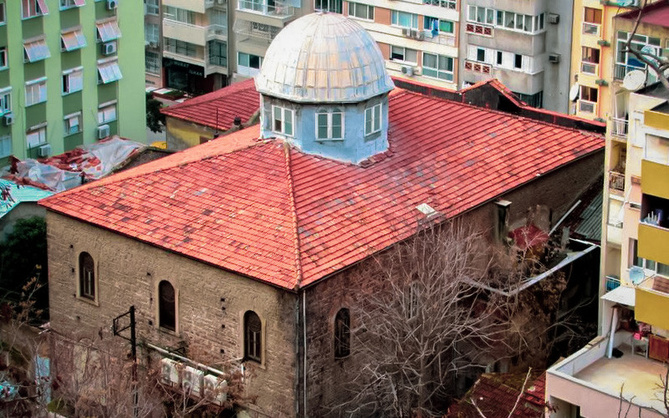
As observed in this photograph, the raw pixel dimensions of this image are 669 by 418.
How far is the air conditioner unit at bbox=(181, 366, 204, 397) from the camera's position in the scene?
5559 cm

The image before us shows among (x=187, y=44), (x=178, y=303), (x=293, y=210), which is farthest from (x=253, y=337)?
(x=187, y=44)

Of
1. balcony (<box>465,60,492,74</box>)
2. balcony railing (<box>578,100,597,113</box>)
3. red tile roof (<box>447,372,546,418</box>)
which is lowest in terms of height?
red tile roof (<box>447,372,546,418</box>)

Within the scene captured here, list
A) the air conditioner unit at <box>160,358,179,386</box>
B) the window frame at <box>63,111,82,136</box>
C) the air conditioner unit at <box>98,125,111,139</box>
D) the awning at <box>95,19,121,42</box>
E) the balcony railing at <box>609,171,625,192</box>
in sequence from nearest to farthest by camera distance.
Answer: the balcony railing at <box>609,171,625,192</box> → the air conditioner unit at <box>160,358,179,386</box> → the window frame at <box>63,111,82,136</box> → the awning at <box>95,19,121,42</box> → the air conditioner unit at <box>98,125,111,139</box>

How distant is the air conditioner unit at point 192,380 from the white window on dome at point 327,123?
409 inches

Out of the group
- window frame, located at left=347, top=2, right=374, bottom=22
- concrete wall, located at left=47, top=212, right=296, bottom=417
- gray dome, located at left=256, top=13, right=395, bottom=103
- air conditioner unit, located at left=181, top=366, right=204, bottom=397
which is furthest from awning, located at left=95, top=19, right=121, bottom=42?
air conditioner unit, located at left=181, top=366, right=204, bottom=397

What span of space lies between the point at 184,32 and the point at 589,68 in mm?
28115

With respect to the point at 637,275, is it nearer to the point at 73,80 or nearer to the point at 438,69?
the point at 73,80

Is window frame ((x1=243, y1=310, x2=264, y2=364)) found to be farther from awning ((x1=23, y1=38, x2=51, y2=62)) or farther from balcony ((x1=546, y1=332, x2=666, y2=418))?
awning ((x1=23, y1=38, x2=51, y2=62))

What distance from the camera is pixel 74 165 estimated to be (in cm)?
7875

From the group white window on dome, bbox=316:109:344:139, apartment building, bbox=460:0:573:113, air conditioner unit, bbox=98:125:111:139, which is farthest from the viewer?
apartment building, bbox=460:0:573:113

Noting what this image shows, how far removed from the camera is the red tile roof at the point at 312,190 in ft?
183

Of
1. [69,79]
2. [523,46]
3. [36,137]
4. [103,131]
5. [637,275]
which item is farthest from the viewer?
[523,46]

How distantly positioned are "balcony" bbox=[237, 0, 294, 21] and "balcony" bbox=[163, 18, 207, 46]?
3332 millimetres

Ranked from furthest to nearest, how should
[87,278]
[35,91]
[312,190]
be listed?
1. [35,91]
2. [87,278]
3. [312,190]
